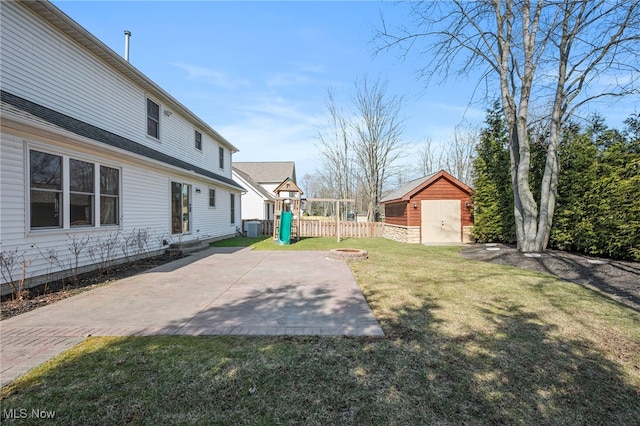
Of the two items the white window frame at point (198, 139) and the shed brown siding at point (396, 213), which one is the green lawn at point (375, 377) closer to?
the shed brown siding at point (396, 213)

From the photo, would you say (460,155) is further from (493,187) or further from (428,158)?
(493,187)

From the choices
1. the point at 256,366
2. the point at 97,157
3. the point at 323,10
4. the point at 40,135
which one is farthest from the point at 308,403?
the point at 323,10

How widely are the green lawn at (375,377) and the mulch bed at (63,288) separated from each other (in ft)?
7.71

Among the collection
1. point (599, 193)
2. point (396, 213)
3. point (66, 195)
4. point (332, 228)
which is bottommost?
point (332, 228)

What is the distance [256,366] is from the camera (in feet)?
9.25

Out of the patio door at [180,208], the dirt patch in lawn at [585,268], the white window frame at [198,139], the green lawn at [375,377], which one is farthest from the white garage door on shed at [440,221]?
the white window frame at [198,139]

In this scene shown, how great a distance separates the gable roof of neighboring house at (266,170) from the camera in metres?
36.5

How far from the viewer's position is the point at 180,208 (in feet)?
37.6

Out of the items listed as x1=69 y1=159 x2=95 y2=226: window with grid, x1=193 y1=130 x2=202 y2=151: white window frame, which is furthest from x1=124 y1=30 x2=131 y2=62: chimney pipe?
x1=69 y1=159 x2=95 y2=226: window with grid

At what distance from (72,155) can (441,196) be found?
14.7 metres

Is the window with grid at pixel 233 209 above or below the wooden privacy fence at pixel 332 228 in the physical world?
above

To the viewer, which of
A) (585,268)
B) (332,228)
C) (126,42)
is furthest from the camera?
(332,228)

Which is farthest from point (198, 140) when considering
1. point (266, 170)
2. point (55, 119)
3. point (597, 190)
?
point (266, 170)

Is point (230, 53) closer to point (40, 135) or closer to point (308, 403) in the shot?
point (40, 135)
